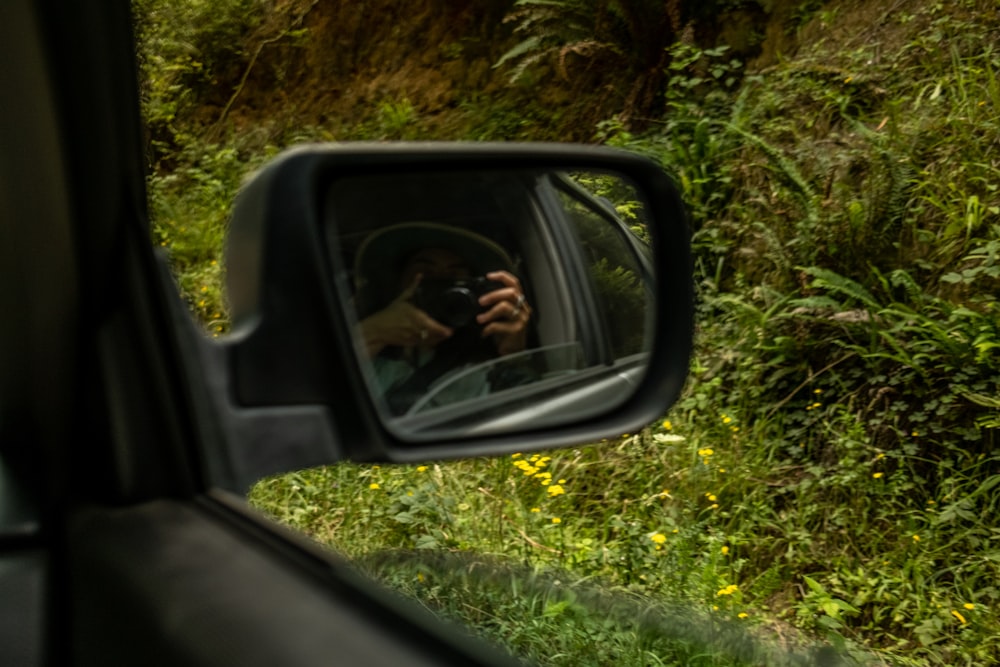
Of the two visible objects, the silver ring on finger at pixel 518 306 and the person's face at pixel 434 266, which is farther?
the silver ring on finger at pixel 518 306

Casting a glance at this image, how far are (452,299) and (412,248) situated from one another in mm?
76

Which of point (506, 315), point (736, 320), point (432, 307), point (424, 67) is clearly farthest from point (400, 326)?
point (424, 67)

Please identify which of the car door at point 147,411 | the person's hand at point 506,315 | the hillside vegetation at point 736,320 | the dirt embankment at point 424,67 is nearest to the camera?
the car door at point 147,411

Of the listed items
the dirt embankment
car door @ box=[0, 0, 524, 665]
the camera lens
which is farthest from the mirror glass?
the dirt embankment

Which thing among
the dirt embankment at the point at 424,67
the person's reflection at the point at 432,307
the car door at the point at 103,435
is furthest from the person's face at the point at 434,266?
the dirt embankment at the point at 424,67

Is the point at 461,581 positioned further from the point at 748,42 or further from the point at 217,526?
the point at 748,42

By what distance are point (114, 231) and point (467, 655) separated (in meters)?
0.78

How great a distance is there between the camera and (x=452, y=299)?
110cm

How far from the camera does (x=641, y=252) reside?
1.47 m

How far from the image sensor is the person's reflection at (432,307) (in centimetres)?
106

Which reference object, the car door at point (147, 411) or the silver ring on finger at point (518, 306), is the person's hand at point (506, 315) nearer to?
the silver ring on finger at point (518, 306)

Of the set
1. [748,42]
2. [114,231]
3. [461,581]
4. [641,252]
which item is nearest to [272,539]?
[461,581]

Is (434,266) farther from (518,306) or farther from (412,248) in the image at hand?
(518,306)

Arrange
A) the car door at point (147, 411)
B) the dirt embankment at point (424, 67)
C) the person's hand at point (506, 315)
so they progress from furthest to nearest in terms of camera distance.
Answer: the dirt embankment at point (424, 67) < the person's hand at point (506, 315) < the car door at point (147, 411)
